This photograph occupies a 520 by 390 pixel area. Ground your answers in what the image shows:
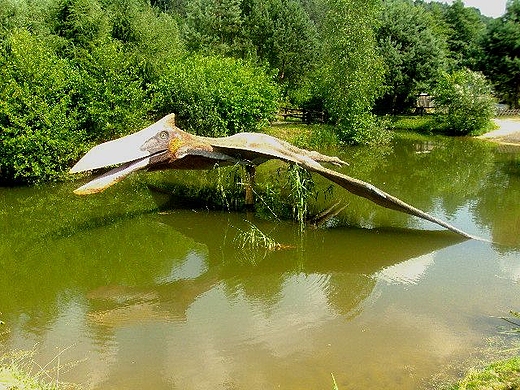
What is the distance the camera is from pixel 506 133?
1145 inches

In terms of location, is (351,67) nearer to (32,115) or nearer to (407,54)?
(407,54)

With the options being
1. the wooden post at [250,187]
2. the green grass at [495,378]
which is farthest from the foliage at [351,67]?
the green grass at [495,378]

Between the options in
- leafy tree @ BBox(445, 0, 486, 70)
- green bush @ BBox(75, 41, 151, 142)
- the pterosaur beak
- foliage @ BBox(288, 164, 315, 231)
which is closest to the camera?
the pterosaur beak

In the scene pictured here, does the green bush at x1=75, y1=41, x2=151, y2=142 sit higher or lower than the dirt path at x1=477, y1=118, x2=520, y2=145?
higher

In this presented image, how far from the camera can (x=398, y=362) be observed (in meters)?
7.16

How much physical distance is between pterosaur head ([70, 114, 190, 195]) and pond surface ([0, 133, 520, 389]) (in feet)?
6.17

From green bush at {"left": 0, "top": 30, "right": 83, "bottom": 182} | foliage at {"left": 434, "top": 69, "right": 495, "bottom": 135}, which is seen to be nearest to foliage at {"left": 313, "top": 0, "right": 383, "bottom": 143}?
foliage at {"left": 434, "top": 69, "right": 495, "bottom": 135}

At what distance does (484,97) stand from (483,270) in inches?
846

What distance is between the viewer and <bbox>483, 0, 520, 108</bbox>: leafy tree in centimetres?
3422

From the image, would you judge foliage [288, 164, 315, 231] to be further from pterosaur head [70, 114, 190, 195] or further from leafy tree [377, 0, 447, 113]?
leafy tree [377, 0, 447, 113]

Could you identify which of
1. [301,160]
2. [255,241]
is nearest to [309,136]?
[301,160]

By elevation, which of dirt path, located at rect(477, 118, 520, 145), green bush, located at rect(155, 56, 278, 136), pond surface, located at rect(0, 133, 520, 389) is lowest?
pond surface, located at rect(0, 133, 520, 389)

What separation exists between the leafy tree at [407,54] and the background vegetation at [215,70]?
0.27 feet

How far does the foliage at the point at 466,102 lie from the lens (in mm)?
28922
